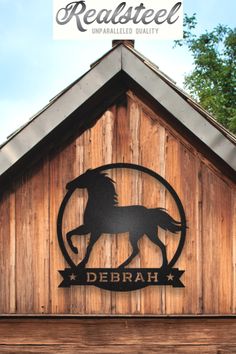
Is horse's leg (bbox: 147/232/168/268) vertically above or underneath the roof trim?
underneath

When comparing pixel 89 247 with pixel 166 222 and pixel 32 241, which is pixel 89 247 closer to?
pixel 32 241

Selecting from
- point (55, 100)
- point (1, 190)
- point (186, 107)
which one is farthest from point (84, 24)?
point (1, 190)

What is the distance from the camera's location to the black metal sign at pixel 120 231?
6.15 metres

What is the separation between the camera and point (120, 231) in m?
6.18

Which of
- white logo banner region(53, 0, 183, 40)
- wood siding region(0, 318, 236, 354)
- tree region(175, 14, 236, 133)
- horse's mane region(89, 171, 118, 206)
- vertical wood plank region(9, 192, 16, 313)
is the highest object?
tree region(175, 14, 236, 133)

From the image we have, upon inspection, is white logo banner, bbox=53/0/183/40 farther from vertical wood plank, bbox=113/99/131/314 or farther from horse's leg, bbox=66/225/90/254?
horse's leg, bbox=66/225/90/254

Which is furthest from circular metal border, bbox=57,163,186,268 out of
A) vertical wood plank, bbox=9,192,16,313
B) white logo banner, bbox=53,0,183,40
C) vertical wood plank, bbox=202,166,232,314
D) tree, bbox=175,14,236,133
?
tree, bbox=175,14,236,133

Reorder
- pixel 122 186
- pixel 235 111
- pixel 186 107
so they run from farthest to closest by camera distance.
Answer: pixel 235 111 < pixel 122 186 < pixel 186 107

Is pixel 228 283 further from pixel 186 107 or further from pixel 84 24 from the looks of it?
pixel 84 24

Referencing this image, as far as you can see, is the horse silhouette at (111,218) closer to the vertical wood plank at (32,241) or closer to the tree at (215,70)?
the vertical wood plank at (32,241)

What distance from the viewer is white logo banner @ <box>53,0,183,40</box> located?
21.1 feet

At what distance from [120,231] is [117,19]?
2561 millimetres

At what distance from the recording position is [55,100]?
5.92m

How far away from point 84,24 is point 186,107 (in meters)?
1.71
